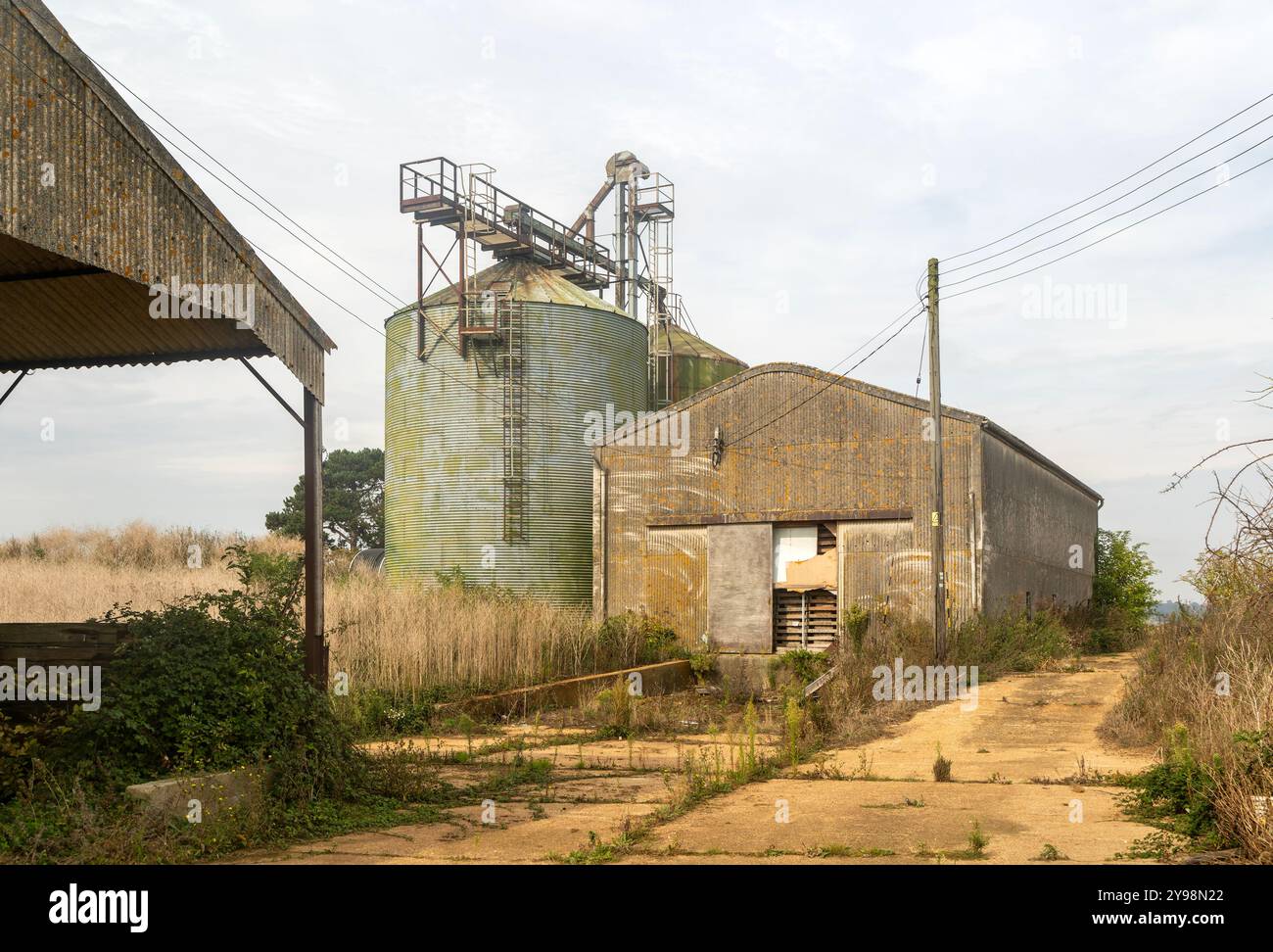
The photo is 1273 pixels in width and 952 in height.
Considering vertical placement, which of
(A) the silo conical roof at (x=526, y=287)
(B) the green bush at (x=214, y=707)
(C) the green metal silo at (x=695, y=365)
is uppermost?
(A) the silo conical roof at (x=526, y=287)

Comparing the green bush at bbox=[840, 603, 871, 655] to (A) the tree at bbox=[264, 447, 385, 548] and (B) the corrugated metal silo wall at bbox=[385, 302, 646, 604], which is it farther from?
(A) the tree at bbox=[264, 447, 385, 548]

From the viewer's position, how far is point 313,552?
34.1 feet

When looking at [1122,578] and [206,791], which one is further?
[1122,578]

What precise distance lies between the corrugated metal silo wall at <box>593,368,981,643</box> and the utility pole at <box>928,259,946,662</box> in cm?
293

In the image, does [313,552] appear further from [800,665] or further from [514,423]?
[514,423]

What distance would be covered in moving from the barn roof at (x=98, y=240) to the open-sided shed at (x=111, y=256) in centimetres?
1

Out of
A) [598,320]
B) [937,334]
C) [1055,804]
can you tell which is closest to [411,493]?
[598,320]

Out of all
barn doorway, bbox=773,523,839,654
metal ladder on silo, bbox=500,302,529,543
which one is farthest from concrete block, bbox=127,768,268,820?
metal ladder on silo, bbox=500,302,529,543

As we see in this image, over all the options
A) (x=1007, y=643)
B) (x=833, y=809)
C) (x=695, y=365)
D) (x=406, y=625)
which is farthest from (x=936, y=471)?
(x=695, y=365)

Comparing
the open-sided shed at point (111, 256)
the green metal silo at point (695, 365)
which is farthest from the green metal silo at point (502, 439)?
the open-sided shed at point (111, 256)

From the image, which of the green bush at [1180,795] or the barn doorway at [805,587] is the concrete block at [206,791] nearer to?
the green bush at [1180,795]

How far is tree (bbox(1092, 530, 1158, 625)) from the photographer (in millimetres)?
36875

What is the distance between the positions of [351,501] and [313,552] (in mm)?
48150

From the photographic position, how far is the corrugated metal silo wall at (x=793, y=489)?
22.8 meters
